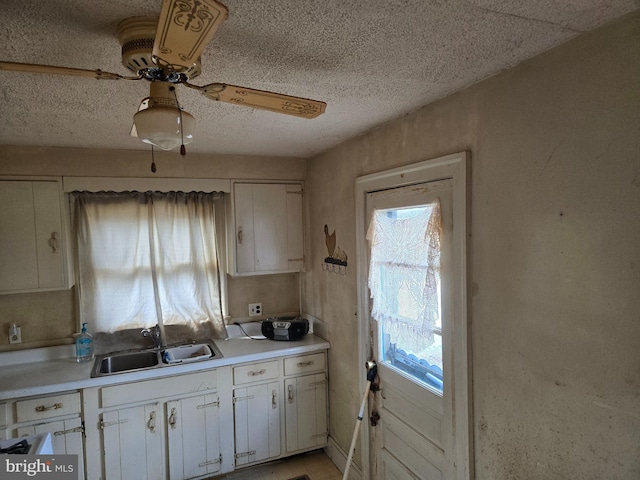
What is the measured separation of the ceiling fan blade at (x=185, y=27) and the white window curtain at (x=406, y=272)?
51.3 inches

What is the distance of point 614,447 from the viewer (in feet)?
3.91

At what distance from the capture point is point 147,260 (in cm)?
305

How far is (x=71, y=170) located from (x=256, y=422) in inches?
86.4

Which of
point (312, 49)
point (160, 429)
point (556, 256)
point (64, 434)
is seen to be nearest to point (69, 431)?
point (64, 434)

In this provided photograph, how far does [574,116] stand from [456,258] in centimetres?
71

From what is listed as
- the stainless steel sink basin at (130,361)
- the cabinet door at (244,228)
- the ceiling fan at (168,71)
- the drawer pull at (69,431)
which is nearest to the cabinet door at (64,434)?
the drawer pull at (69,431)

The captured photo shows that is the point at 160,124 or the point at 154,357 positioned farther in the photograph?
the point at 154,357

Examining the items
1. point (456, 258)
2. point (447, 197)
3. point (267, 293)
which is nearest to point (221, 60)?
point (447, 197)

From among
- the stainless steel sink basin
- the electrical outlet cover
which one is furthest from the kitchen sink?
the electrical outlet cover

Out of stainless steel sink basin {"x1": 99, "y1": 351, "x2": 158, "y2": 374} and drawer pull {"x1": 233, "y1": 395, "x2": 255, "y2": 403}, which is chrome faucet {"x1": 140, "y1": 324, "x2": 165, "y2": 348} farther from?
drawer pull {"x1": 233, "y1": 395, "x2": 255, "y2": 403}

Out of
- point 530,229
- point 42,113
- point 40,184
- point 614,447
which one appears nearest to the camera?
point 614,447

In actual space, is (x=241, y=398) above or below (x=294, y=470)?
above

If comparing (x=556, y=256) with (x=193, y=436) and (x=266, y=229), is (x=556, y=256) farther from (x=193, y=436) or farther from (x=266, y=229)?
(x=193, y=436)

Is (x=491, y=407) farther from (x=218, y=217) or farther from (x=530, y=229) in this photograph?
(x=218, y=217)
